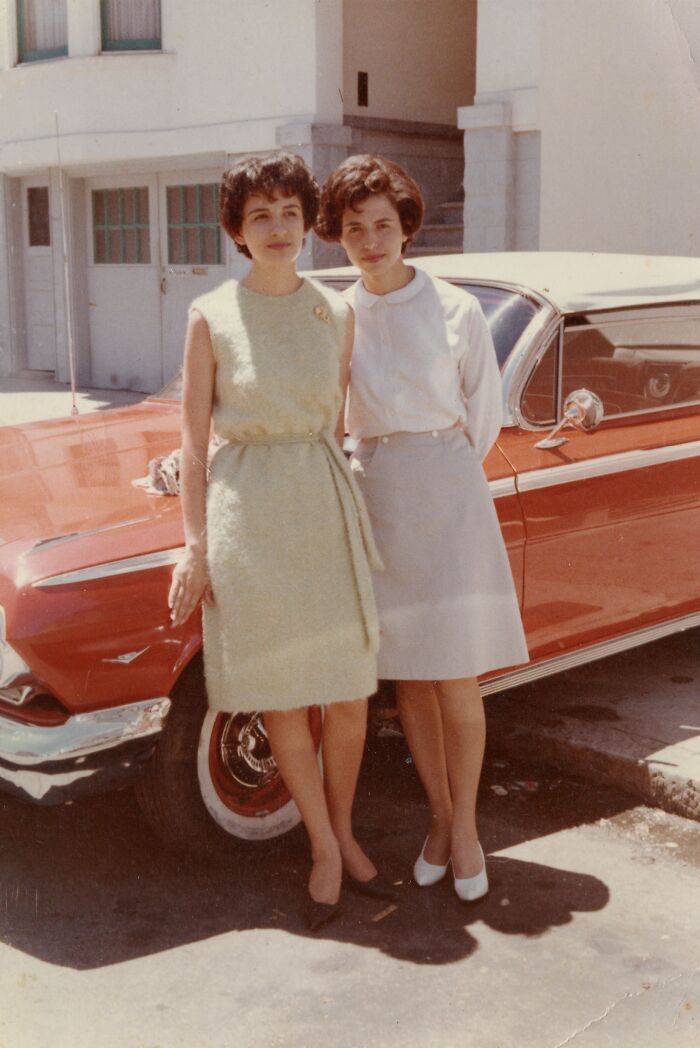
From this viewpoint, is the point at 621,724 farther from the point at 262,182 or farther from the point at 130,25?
the point at 130,25

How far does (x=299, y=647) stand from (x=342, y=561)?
0.24 m

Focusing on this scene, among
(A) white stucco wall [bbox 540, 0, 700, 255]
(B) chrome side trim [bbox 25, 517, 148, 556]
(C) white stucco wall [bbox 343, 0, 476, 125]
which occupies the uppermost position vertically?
(C) white stucco wall [bbox 343, 0, 476, 125]

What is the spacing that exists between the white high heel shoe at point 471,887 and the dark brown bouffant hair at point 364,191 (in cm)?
171

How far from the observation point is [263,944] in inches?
136

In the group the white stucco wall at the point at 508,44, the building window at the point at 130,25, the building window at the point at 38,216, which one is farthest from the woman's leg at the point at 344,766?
the building window at the point at 38,216

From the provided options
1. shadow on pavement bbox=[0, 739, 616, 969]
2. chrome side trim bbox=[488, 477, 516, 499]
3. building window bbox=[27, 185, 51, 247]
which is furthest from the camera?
building window bbox=[27, 185, 51, 247]

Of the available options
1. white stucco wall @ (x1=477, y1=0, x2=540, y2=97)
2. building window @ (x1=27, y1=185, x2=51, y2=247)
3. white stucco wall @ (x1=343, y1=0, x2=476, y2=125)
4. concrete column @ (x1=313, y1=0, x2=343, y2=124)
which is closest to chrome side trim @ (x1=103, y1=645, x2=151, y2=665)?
white stucco wall @ (x1=477, y1=0, x2=540, y2=97)

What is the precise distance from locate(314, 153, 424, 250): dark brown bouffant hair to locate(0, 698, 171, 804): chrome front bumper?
1.33m

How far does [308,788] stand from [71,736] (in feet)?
2.02

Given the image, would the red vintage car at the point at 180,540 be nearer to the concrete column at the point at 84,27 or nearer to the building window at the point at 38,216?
the concrete column at the point at 84,27

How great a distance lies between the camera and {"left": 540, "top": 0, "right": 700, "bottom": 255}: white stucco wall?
9.84 metres

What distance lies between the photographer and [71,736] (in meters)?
3.38

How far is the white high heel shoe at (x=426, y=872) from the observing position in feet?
12.2

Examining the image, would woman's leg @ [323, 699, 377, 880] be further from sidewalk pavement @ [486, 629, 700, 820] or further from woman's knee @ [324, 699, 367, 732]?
sidewalk pavement @ [486, 629, 700, 820]
